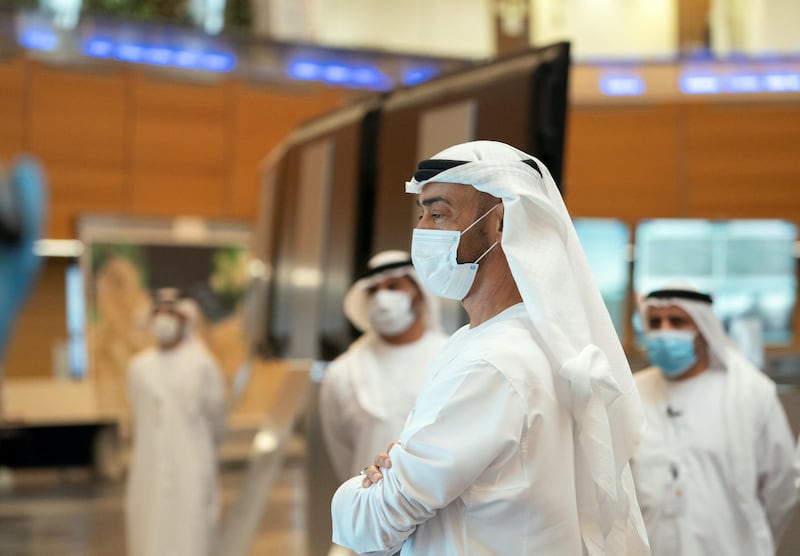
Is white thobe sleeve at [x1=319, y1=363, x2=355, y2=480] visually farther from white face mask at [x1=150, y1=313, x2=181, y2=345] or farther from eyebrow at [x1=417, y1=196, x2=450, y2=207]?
white face mask at [x1=150, y1=313, x2=181, y2=345]

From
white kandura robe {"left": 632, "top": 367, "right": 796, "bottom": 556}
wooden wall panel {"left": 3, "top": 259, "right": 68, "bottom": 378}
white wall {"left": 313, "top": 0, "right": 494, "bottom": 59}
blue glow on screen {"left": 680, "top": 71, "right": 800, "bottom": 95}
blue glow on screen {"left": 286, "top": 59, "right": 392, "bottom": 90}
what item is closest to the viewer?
white kandura robe {"left": 632, "top": 367, "right": 796, "bottom": 556}

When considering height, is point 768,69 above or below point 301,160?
above

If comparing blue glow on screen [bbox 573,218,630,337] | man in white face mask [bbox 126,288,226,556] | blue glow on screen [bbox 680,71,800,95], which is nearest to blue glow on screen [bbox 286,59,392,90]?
blue glow on screen [bbox 573,218,630,337]

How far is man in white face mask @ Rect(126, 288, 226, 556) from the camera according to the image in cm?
666

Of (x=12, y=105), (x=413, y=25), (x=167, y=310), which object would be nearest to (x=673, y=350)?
(x=167, y=310)

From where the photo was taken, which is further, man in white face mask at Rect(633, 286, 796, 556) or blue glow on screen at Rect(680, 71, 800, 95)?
blue glow on screen at Rect(680, 71, 800, 95)

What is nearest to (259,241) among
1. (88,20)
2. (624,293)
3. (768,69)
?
(88,20)

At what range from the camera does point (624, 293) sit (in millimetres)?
10711

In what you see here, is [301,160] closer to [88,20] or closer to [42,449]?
[88,20]

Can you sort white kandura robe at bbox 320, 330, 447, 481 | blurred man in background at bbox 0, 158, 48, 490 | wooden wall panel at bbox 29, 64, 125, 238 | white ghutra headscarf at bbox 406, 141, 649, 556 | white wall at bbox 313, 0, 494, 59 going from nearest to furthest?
blurred man in background at bbox 0, 158, 48, 490
white ghutra headscarf at bbox 406, 141, 649, 556
white kandura robe at bbox 320, 330, 447, 481
wooden wall panel at bbox 29, 64, 125, 238
white wall at bbox 313, 0, 494, 59

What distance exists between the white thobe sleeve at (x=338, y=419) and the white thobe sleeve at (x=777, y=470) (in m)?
1.50

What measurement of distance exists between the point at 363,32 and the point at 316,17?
1.72 ft

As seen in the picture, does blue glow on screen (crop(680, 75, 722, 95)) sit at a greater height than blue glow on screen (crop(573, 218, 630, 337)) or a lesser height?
greater

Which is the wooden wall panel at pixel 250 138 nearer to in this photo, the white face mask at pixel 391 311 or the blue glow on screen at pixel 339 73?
the blue glow on screen at pixel 339 73
